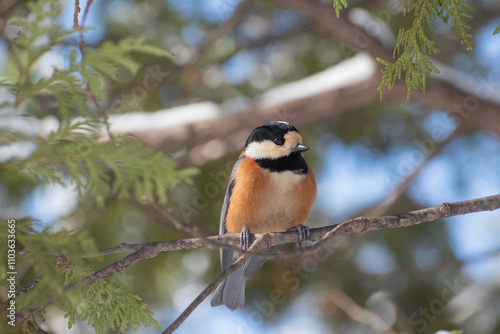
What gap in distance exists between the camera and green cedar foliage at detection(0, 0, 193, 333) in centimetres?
171

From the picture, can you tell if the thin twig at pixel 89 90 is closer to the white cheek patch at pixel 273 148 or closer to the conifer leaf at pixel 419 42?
the conifer leaf at pixel 419 42

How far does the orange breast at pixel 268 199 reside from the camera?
334cm

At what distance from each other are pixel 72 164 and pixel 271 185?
5.52 ft

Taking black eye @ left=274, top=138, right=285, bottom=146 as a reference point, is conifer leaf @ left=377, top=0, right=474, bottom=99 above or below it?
above

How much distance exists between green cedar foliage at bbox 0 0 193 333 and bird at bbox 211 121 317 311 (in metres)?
1.20

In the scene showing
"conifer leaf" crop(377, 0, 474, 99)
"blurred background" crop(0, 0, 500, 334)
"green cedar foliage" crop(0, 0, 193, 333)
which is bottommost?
"blurred background" crop(0, 0, 500, 334)

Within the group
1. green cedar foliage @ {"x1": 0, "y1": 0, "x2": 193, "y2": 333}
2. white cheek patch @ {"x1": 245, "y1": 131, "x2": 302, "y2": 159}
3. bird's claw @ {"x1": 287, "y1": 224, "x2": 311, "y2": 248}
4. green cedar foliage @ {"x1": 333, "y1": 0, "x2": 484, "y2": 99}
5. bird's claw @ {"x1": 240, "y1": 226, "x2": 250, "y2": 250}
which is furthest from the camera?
white cheek patch @ {"x1": 245, "y1": 131, "x2": 302, "y2": 159}

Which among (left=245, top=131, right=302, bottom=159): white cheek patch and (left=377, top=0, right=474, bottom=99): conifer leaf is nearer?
(left=377, top=0, right=474, bottom=99): conifer leaf

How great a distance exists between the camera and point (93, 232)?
529cm

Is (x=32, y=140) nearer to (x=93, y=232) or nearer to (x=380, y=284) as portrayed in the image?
(x=93, y=232)

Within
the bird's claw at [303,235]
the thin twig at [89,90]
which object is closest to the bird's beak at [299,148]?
the bird's claw at [303,235]

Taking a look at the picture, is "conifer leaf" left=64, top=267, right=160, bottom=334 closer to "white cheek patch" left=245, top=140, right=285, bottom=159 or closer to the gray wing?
"white cheek patch" left=245, top=140, right=285, bottom=159

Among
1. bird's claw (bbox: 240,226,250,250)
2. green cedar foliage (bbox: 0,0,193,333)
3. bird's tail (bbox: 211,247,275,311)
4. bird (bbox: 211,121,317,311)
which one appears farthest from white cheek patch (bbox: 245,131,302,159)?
green cedar foliage (bbox: 0,0,193,333)

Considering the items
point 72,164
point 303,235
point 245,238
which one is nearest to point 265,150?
point 245,238
